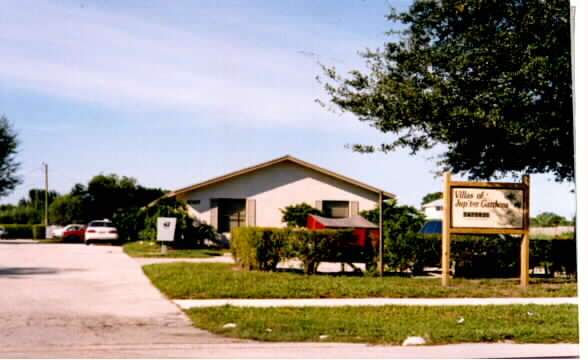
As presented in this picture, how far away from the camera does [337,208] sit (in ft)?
92.1

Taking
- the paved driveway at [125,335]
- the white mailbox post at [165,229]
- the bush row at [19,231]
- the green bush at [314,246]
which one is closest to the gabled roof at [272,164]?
the white mailbox post at [165,229]

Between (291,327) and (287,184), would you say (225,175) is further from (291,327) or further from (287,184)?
(291,327)

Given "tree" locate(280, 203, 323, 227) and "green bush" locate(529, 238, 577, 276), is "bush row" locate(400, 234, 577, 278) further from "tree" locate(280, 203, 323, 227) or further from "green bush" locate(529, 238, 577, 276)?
"tree" locate(280, 203, 323, 227)

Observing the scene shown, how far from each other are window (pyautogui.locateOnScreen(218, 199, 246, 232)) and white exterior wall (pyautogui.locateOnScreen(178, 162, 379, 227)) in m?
0.28

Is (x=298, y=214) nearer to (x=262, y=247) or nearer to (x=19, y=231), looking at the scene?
(x=262, y=247)

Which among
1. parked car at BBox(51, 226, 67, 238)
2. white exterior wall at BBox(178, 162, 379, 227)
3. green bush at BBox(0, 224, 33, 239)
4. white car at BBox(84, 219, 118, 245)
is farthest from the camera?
green bush at BBox(0, 224, 33, 239)

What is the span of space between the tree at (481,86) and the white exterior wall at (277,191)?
1287 cm

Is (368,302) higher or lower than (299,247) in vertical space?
lower

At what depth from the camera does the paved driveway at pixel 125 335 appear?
6.97 meters

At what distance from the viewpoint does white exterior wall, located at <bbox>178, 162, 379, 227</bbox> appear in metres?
27.4

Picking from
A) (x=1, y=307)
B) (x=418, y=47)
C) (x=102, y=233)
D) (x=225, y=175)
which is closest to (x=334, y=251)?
(x=418, y=47)

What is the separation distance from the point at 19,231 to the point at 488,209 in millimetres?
39605

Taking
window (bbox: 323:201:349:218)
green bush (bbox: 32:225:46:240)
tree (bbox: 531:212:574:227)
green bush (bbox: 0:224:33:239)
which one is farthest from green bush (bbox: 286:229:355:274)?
green bush (bbox: 0:224:33:239)

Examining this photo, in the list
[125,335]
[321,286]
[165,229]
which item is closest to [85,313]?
[125,335]
